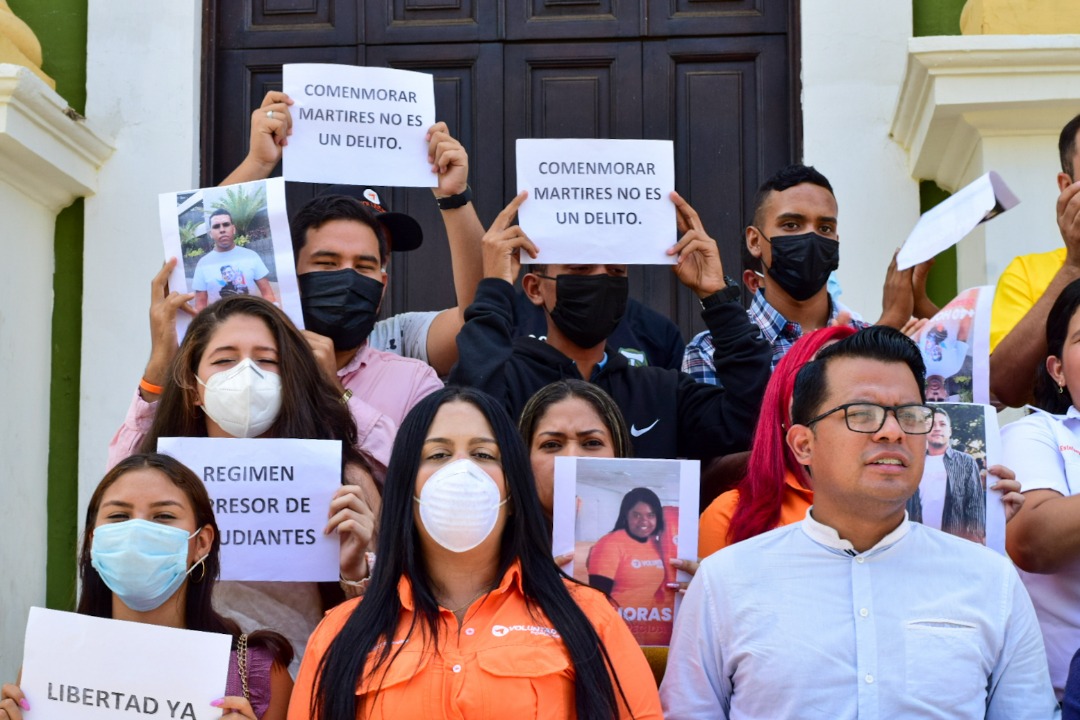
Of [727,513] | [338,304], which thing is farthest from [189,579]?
[727,513]

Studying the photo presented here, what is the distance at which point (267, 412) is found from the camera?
169 inches

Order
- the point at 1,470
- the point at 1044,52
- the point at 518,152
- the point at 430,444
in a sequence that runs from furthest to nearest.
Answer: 1. the point at 1,470
2. the point at 1044,52
3. the point at 518,152
4. the point at 430,444

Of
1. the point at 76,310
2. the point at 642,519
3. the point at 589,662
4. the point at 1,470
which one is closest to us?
A: the point at 589,662

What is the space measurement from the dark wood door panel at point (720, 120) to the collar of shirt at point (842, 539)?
3398 millimetres

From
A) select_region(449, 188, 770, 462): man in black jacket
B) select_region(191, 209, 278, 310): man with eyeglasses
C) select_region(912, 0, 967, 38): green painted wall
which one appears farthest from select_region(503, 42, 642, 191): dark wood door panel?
select_region(191, 209, 278, 310): man with eyeglasses

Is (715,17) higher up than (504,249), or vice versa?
(715,17)

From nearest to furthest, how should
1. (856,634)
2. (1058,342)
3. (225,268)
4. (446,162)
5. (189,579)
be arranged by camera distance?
(856,634) < (189,579) < (1058,342) < (225,268) < (446,162)

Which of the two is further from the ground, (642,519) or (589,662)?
(642,519)

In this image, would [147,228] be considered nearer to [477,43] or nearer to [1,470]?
[1,470]

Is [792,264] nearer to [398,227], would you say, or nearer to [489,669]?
[398,227]

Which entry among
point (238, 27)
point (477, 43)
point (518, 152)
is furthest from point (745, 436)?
point (238, 27)

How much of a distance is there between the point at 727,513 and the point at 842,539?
22.6 inches

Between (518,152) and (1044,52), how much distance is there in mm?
2373

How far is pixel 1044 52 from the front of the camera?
612 centimetres
